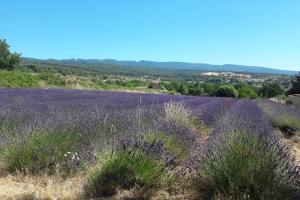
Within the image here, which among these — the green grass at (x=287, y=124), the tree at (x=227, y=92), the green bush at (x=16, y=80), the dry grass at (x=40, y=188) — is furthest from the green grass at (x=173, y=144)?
the tree at (x=227, y=92)

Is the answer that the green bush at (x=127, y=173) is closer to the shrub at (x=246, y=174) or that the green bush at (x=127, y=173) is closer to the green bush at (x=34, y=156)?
A: the shrub at (x=246, y=174)

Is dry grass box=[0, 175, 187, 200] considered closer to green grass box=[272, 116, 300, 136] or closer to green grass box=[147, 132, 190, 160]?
green grass box=[147, 132, 190, 160]

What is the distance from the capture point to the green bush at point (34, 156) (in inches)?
214

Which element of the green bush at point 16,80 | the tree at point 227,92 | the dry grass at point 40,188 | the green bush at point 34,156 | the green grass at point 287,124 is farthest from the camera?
the tree at point 227,92

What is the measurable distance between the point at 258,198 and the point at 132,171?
135 centimetres

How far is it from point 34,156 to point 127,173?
53.6 inches

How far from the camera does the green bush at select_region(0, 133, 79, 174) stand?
5438mm

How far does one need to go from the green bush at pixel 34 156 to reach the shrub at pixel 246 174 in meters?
1.76

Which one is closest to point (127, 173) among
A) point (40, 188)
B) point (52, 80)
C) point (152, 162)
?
point (152, 162)

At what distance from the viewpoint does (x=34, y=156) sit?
18.0ft

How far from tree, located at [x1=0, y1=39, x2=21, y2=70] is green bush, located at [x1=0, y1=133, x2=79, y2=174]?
4598cm

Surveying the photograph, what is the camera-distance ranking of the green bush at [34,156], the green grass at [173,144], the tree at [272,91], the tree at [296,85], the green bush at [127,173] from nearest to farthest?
1. the green bush at [127,173]
2. the green bush at [34,156]
3. the green grass at [173,144]
4. the tree at [296,85]
5. the tree at [272,91]

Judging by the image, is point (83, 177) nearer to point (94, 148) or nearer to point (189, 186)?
point (94, 148)

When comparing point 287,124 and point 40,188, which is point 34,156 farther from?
point 287,124
